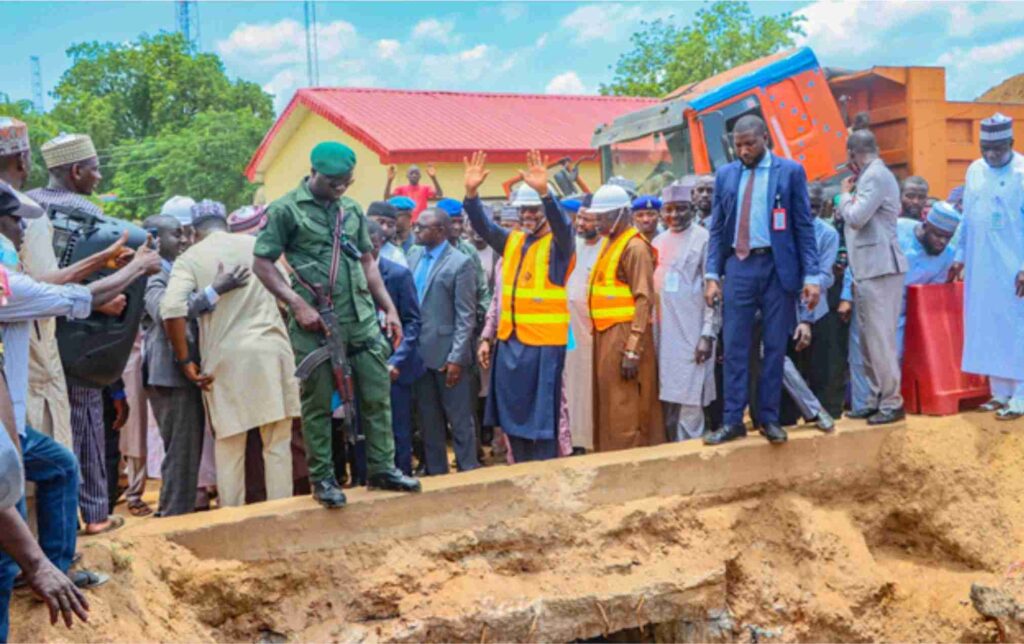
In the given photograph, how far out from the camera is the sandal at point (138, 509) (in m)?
6.21

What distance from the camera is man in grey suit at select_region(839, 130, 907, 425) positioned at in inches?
229

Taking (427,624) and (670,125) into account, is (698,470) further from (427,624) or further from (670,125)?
(670,125)

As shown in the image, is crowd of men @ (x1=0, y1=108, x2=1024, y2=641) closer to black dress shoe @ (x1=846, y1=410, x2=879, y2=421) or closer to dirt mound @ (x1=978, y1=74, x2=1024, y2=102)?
black dress shoe @ (x1=846, y1=410, x2=879, y2=421)

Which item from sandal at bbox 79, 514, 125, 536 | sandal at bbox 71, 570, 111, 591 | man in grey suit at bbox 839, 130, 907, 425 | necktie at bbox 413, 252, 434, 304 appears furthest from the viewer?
necktie at bbox 413, 252, 434, 304

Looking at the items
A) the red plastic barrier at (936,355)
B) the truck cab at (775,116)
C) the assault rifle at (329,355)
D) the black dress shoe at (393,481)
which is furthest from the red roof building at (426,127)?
the assault rifle at (329,355)

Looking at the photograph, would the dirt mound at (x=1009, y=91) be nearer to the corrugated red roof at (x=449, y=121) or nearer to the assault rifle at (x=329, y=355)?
the corrugated red roof at (x=449, y=121)

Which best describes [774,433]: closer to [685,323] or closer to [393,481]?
[685,323]

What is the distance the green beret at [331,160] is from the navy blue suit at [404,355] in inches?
54.0

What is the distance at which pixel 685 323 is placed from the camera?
6.14 m

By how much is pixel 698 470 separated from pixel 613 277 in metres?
1.28

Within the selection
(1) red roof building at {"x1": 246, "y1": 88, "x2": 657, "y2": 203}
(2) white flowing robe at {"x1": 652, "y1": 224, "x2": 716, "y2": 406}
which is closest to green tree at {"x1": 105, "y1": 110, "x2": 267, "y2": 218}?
(1) red roof building at {"x1": 246, "y1": 88, "x2": 657, "y2": 203}

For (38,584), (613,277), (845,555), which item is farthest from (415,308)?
(38,584)

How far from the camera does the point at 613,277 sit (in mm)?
6043

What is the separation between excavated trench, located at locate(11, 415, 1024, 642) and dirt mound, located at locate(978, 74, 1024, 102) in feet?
30.2
